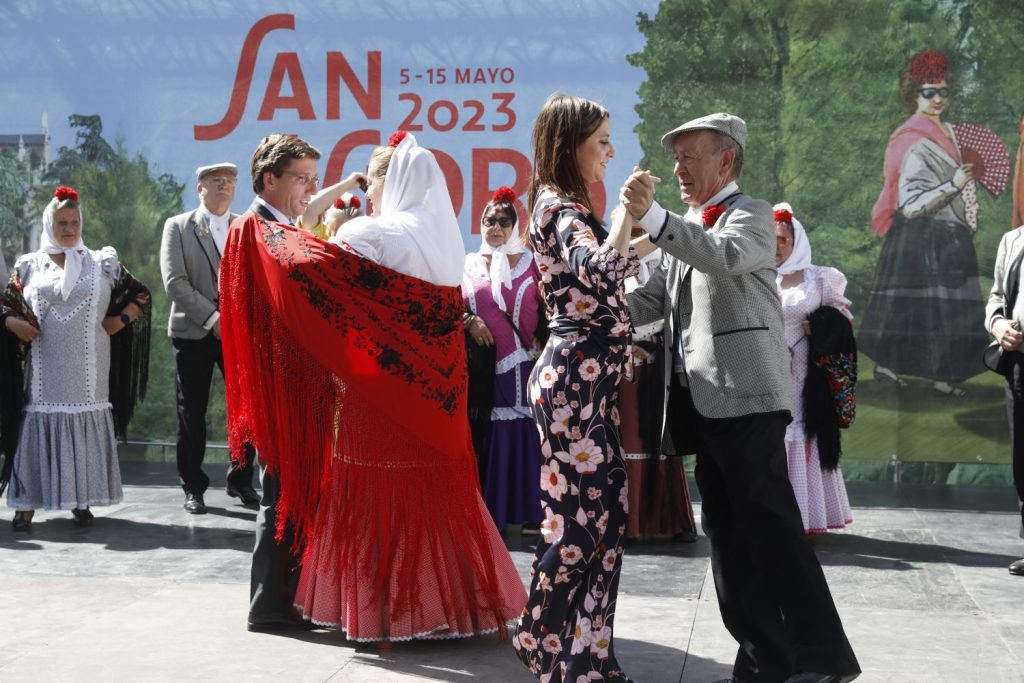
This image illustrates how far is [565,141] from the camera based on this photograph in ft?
12.1

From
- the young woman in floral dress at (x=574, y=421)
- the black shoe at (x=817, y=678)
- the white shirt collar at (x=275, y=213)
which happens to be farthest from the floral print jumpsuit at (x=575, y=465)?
the white shirt collar at (x=275, y=213)

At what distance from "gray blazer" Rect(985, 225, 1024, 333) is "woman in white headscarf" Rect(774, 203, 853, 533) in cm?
74

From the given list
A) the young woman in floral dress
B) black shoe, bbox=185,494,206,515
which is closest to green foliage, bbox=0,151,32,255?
black shoe, bbox=185,494,206,515

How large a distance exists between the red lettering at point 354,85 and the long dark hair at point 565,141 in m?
4.98

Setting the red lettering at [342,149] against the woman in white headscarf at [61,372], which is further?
the red lettering at [342,149]

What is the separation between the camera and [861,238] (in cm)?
790

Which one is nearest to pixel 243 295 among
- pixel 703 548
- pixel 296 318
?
pixel 296 318

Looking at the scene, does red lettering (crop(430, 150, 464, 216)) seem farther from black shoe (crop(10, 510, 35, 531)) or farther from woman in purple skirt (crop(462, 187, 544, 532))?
black shoe (crop(10, 510, 35, 531))

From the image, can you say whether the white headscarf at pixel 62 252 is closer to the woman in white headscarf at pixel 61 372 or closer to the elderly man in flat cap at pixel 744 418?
the woman in white headscarf at pixel 61 372

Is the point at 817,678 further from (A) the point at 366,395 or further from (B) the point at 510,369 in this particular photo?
(B) the point at 510,369

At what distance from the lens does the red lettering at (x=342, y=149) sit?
8516 mm

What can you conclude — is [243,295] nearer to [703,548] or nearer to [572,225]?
[572,225]

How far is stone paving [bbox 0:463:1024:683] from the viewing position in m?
4.11

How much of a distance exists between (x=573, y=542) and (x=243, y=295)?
1.50m
